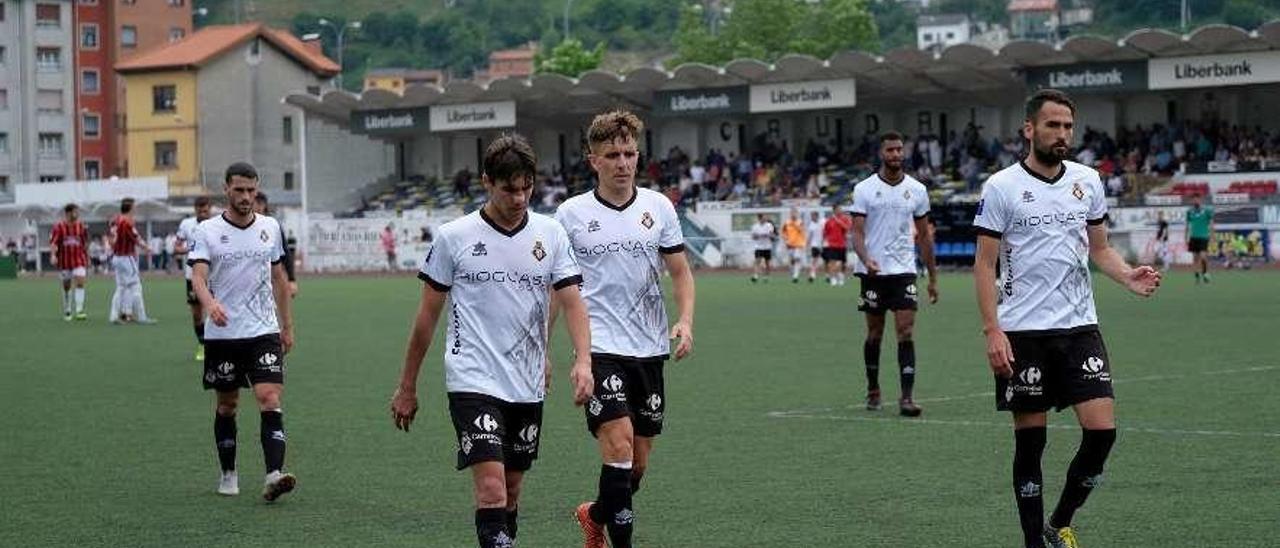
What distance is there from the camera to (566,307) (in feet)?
27.0

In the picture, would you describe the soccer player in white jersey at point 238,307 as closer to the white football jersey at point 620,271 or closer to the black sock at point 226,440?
the black sock at point 226,440

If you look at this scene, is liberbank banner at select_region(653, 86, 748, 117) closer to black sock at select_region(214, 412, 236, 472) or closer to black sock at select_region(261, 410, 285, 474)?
black sock at select_region(214, 412, 236, 472)

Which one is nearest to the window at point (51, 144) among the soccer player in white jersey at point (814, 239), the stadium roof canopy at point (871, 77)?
the stadium roof canopy at point (871, 77)

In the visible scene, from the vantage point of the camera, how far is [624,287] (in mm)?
9422

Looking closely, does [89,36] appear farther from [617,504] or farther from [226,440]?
[617,504]

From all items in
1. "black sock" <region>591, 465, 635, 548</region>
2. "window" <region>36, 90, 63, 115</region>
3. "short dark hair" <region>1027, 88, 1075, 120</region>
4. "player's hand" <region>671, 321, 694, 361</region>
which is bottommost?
"black sock" <region>591, 465, 635, 548</region>

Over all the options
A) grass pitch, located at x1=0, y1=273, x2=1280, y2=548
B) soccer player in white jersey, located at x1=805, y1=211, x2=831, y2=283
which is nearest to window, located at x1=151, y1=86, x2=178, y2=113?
soccer player in white jersey, located at x1=805, y1=211, x2=831, y2=283

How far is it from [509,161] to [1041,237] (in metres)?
2.74

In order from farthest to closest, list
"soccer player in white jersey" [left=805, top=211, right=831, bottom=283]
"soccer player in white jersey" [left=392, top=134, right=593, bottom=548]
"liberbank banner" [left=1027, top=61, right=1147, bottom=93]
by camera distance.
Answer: "liberbank banner" [left=1027, top=61, right=1147, bottom=93] → "soccer player in white jersey" [left=805, top=211, right=831, bottom=283] → "soccer player in white jersey" [left=392, top=134, right=593, bottom=548]

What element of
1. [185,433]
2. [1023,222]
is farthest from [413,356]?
[185,433]

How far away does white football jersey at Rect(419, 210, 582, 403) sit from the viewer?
26.3 ft

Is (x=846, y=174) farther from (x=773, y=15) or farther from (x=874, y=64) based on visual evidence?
(x=773, y=15)

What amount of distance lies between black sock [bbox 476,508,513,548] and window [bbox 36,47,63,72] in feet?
376

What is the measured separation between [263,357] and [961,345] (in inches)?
528
